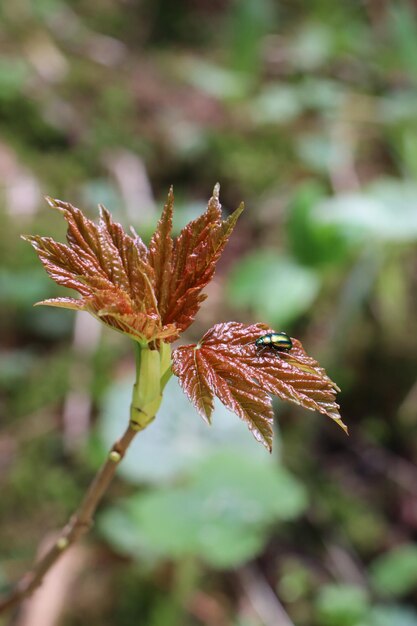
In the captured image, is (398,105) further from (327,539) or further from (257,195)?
(327,539)

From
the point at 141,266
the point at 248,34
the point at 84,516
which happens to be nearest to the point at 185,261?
the point at 141,266

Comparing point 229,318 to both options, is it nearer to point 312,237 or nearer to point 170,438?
point 312,237

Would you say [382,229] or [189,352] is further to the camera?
[382,229]

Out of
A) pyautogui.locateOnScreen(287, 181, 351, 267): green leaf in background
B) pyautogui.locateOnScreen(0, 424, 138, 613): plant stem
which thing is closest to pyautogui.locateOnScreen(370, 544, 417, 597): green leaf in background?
pyautogui.locateOnScreen(287, 181, 351, 267): green leaf in background

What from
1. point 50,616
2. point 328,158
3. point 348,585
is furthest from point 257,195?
point 50,616

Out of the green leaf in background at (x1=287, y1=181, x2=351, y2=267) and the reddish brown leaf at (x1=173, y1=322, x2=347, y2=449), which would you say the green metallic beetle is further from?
the green leaf in background at (x1=287, y1=181, x2=351, y2=267)

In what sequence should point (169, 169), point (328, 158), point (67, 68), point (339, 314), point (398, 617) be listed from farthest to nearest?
point (67, 68) < point (169, 169) < point (328, 158) < point (339, 314) < point (398, 617)
